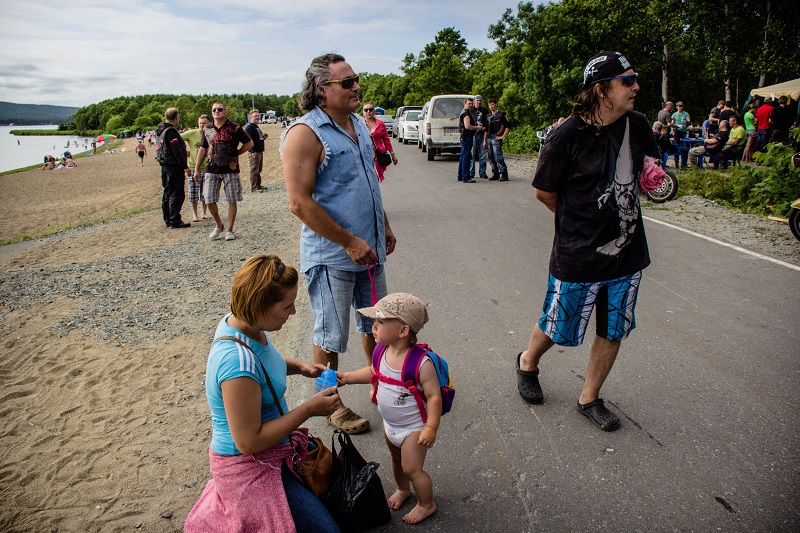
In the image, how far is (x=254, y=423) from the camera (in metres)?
1.99

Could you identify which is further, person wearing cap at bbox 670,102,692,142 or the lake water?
the lake water

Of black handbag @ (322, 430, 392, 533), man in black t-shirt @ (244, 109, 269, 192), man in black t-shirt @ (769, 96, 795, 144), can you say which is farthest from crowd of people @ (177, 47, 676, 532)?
man in black t-shirt @ (769, 96, 795, 144)

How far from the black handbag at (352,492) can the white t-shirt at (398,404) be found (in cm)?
22

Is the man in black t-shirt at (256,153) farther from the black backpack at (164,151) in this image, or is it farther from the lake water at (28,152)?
the lake water at (28,152)

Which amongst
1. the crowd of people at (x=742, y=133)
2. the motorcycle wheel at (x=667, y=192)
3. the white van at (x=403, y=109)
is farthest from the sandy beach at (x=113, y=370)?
the white van at (x=403, y=109)

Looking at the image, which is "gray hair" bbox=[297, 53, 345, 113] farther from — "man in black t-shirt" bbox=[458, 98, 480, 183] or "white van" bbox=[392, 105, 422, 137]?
"white van" bbox=[392, 105, 422, 137]

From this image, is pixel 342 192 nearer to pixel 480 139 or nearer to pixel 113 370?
pixel 113 370

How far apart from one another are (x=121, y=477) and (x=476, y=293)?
12.0ft

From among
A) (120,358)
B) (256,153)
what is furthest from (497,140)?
(120,358)

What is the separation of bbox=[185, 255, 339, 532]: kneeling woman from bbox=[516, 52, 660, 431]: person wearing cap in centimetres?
157

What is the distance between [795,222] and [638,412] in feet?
18.0

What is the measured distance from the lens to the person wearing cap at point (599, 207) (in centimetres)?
285

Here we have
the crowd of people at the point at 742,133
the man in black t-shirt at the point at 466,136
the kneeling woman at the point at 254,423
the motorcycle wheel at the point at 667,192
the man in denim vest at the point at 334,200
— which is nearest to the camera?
the kneeling woman at the point at 254,423

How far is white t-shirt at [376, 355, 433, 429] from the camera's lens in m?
2.40
